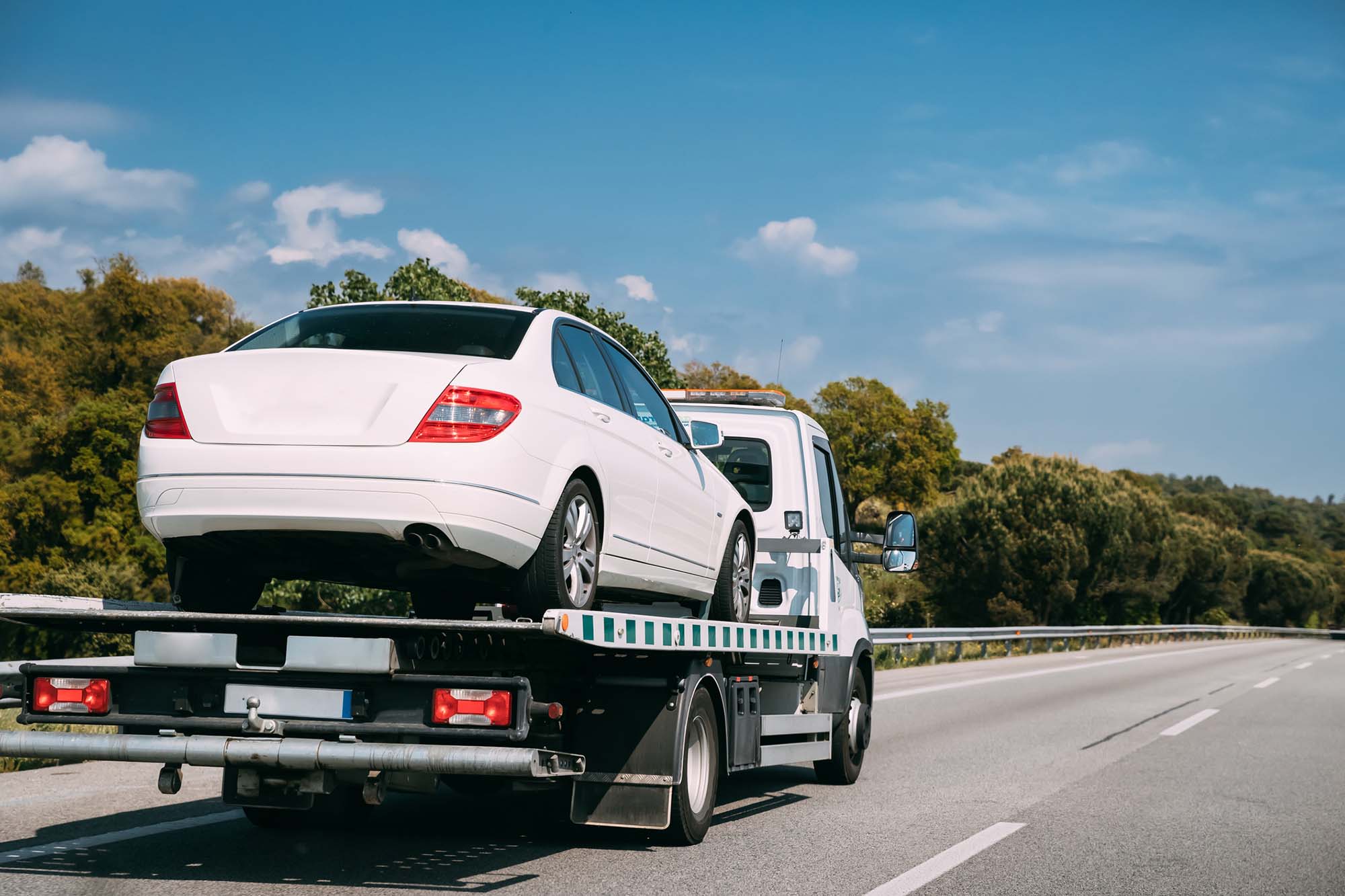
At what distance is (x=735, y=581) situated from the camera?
869cm

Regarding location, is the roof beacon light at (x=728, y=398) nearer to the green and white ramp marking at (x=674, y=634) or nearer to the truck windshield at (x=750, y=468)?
the truck windshield at (x=750, y=468)

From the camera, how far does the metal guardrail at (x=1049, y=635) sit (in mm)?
26188

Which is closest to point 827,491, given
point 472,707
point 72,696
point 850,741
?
point 850,741

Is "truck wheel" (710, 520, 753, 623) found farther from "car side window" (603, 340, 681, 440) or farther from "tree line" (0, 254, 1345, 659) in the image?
"tree line" (0, 254, 1345, 659)

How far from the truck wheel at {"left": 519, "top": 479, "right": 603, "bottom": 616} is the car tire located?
4.22 feet

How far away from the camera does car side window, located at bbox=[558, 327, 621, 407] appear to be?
21.7 ft

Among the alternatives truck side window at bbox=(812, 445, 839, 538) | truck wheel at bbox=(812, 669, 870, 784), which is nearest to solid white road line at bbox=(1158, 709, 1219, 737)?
truck wheel at bbox=(812, 669, 870, 784)

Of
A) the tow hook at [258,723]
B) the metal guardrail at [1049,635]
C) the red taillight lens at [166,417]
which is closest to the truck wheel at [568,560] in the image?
the tow hook at [258,723]

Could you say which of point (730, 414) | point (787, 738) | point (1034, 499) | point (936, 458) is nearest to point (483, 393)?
point (787, 738)

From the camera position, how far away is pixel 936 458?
89.8 m

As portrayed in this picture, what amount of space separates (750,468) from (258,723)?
525 cm

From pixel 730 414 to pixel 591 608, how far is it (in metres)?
4.00

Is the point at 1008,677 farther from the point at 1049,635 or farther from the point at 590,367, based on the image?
the point at 590,367

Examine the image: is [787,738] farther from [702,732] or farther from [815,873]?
[815,873]
